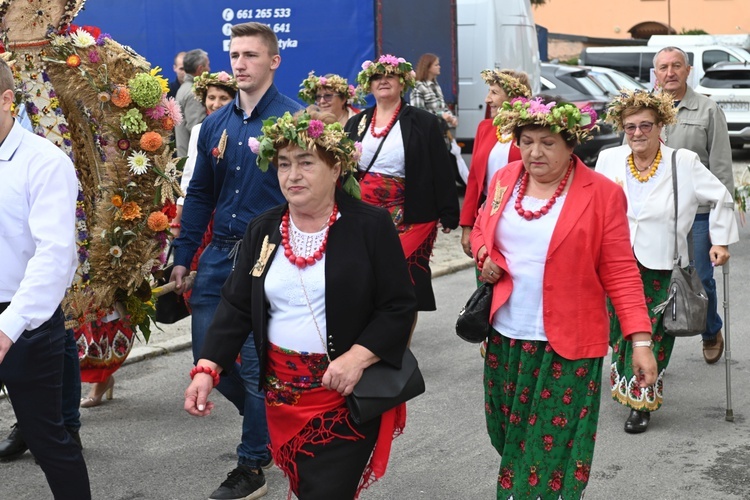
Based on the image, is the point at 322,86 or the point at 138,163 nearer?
the point at 138,163

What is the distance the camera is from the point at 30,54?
573 cm

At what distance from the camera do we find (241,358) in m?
5.33

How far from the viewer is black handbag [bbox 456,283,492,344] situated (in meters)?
4.62

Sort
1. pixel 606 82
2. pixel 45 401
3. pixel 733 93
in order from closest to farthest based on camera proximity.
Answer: pixel 45 401
pixel 733 93
pixel 606 82

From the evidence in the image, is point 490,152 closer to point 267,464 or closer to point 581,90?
point 267,464

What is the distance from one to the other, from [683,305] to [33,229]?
3551 mm

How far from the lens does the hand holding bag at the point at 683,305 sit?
20.1ft

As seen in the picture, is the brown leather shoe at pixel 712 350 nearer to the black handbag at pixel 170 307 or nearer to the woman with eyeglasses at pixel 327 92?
the woman with eyeglasses at pixel 327 92

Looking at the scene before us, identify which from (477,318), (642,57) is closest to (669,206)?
(477,318)

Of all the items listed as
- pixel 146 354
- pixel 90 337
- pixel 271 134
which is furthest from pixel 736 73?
pixel 271 134

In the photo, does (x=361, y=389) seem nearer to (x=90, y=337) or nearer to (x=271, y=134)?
(x=271, y=134)

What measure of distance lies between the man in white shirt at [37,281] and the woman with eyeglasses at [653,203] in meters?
3.15

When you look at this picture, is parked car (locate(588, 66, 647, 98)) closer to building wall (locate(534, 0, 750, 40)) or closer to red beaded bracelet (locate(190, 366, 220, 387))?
red beaded bracelet (locate(190, 366, 220, 387))

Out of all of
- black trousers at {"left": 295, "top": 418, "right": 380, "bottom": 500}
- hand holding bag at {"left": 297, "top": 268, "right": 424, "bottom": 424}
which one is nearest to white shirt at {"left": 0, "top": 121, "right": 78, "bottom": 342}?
hand holding bag at {"left": 297, "top": 268, "right": 424, "bottom": 424}
